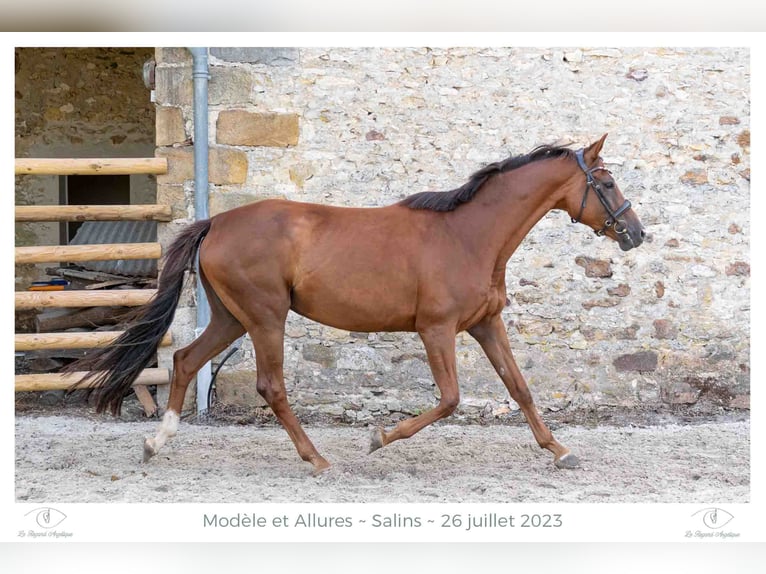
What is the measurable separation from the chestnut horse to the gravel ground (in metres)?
0.24

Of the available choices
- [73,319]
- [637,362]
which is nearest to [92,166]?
[73,319]

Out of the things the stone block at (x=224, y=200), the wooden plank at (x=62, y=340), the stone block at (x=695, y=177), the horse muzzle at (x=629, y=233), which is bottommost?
the wooden plank at (x=62, y=340)

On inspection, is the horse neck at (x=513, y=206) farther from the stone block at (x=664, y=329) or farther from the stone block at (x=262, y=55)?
the stone block at (x=262, y=55)

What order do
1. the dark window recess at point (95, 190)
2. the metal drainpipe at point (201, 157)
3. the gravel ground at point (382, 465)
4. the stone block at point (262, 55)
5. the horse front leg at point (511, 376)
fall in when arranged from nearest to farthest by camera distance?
1. the gravel ground at point (382, 465)
2. the horse front leg at point (511, 376)
3. the metal drainpipe at point (201, 157)
4. the stone block at point (262, 55)
5. the dark window recess at point (95, 190)

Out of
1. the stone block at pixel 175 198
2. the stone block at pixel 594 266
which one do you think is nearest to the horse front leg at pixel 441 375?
the stone block at pixel 594 266

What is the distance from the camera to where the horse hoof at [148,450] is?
5.06 metres

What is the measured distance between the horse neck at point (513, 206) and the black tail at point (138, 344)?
1619mm

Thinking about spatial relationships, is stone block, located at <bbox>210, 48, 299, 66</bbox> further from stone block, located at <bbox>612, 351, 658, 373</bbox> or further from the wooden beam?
stone block, located at <bbox>612, 351, 658, 373</bbox>

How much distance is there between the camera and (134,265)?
24.1 feet

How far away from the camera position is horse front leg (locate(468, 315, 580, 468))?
5000 mm

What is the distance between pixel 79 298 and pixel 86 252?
34 centimetres

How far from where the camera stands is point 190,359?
199 inches
